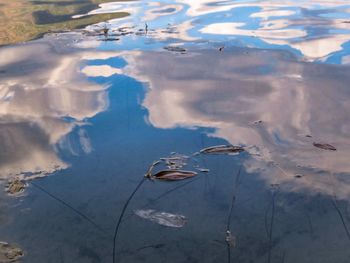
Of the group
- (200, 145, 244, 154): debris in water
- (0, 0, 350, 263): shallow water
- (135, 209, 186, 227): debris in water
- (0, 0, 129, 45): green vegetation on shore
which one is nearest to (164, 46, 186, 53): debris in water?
(0, 0, 350, 263): shallow water

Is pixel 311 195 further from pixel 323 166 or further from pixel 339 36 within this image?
pixel 339 36

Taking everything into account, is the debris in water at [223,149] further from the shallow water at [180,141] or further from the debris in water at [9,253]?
the debris in water at [9,253]

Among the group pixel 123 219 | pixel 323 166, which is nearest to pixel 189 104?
pixel 323 166

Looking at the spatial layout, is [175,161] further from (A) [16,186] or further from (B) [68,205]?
(A) [16,186]

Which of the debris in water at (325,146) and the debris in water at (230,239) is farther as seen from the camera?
the debris in water at (325,146)

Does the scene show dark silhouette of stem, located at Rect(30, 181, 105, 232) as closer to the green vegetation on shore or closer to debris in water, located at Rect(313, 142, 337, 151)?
debris in water, located at Rect(313, 142, 337, 151)

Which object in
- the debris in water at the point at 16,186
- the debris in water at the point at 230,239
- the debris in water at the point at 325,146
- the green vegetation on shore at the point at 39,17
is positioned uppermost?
the green vegetation on shore at the point at 39,17

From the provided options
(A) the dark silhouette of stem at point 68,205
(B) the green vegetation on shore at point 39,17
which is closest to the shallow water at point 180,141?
(A) the dark silhouette of stem at point 68,205
